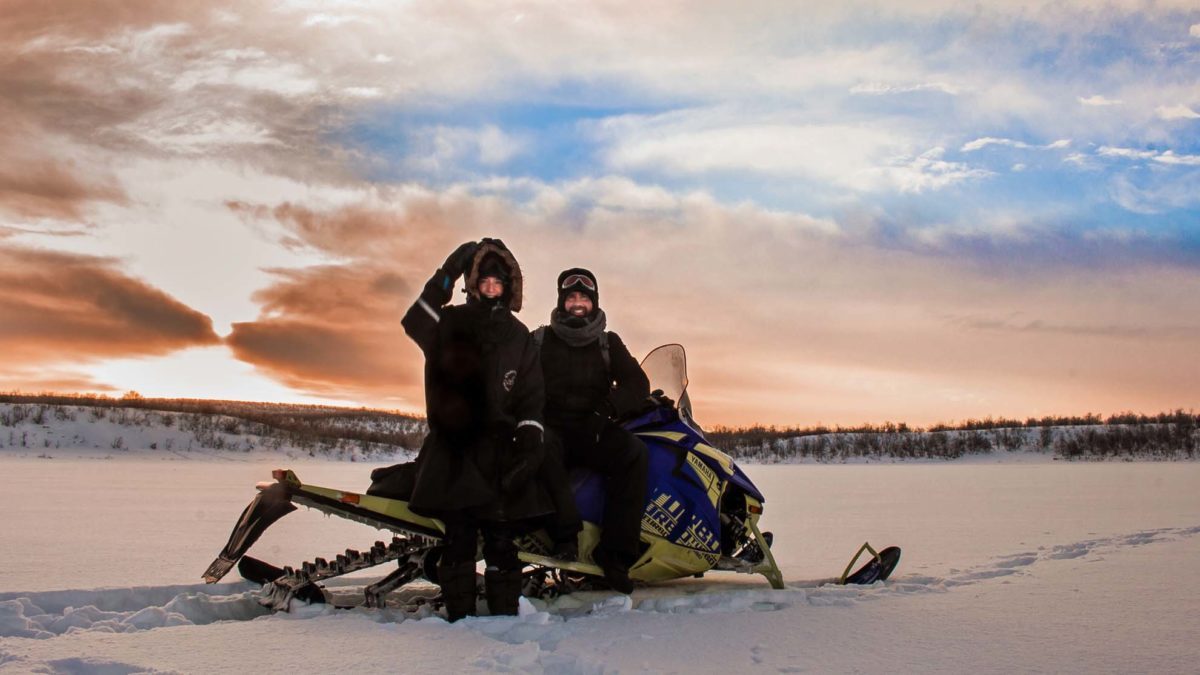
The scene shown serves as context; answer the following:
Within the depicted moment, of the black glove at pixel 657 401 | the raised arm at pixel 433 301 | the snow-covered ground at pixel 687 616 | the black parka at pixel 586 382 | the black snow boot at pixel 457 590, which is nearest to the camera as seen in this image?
the snow-covered ground at pixel 687 616

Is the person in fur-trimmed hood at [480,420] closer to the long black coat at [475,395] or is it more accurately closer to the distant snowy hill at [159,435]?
the long black coat at [475,395]

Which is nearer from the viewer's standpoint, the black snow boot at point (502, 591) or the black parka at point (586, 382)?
the black snow boot at point (502, 591)

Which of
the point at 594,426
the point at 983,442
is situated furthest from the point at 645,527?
the point at 983,442

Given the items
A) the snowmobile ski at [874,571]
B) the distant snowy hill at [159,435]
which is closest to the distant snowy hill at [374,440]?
the distant snowy hill at [159,435]

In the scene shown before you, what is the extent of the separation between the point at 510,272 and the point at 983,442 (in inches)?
1335

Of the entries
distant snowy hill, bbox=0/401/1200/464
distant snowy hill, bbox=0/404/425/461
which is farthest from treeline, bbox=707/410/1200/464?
distant snowy hill, bbox=0/404/425/461

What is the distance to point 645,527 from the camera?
4203 mm

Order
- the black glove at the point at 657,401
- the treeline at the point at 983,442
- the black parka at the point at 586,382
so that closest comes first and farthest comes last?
the black parka at the point at 586,382
the black glove at the point at 657,401
the treeline at the point at 983,442

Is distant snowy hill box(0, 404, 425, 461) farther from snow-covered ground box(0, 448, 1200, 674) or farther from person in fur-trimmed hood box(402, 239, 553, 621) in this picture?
person in fur-trimmed hood box(402, 239, 553, 621)

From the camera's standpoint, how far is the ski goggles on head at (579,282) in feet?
13.9

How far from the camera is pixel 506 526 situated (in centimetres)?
378

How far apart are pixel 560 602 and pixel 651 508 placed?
0.61 meters

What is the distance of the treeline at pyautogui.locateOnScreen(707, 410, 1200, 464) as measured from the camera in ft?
97.9

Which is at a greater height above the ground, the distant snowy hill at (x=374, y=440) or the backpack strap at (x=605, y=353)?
Answer: the backpack strap at (x=605, y=353)
